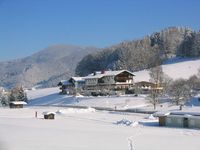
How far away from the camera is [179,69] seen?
125062 millimetres

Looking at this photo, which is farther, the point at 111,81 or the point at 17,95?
the point at 111,81

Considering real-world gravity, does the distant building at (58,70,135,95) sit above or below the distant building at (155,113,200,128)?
above

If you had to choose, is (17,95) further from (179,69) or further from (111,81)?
(179,69)

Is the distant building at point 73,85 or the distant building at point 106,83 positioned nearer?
the distant building at point 106,83

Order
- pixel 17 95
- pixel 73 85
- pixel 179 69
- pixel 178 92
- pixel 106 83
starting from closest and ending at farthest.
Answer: pixel 178 92 → pixel 17 95 → pixel 106 83 → pixel 73 85 → pixel 179 69

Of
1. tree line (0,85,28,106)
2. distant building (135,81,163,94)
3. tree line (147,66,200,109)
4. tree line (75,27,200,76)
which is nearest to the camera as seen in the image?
tree line (147,66,200,109)

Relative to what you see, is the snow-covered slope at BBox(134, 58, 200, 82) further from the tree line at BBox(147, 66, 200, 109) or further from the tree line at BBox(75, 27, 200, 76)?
the tree line at BBox(147, 66, 200, 109)

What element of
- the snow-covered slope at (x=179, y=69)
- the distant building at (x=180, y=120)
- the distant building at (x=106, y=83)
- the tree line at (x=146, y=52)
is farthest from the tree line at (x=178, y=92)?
the tree line at (x=146, y=52)

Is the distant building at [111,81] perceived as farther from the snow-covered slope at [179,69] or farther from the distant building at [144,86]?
the snow-covered slope at [179,69]

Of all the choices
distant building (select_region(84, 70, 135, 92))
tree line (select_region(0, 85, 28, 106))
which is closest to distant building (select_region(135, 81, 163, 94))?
distant building (select_region(84, 70, 135, 92))

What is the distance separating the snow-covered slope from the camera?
118875 millimetres

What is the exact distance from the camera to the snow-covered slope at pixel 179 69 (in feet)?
390

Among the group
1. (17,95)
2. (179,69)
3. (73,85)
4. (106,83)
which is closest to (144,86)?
(106,83)

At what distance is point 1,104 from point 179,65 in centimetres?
5371
